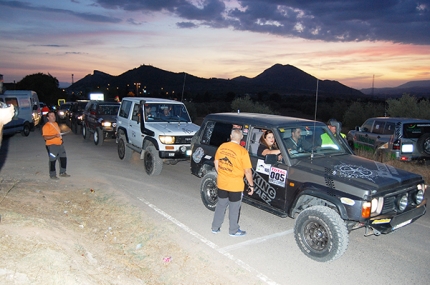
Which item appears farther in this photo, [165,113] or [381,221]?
[165,113]

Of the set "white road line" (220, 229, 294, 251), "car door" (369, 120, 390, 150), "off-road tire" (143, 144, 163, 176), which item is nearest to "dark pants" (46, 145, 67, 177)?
"off-road tire" (143, 144, 163, 176)

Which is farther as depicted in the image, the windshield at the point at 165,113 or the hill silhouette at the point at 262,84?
the hill silhouette at the point at 262,84

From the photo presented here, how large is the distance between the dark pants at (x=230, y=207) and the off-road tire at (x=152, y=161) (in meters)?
4.37

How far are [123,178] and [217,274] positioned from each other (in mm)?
5832

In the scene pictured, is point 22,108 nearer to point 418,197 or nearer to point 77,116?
point 77,116

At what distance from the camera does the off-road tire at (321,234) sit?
4926 millimetres

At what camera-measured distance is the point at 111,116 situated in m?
15.8

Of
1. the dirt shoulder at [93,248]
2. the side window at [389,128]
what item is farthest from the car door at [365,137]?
the dirt shoulder at [93,248]

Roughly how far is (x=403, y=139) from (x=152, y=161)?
686 centimetres

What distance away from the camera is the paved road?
4.82 meters

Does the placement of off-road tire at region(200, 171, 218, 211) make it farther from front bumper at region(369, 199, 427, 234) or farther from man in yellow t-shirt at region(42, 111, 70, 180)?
man in yellow t-shirt at region(42, 111, 70, 180)

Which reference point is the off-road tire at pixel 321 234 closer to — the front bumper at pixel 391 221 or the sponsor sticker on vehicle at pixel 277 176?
the front bumper at pixel 391 221

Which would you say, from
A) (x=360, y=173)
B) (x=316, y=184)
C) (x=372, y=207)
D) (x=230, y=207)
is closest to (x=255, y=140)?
(x=230, y=207)

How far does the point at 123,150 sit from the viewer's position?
1233 cm
